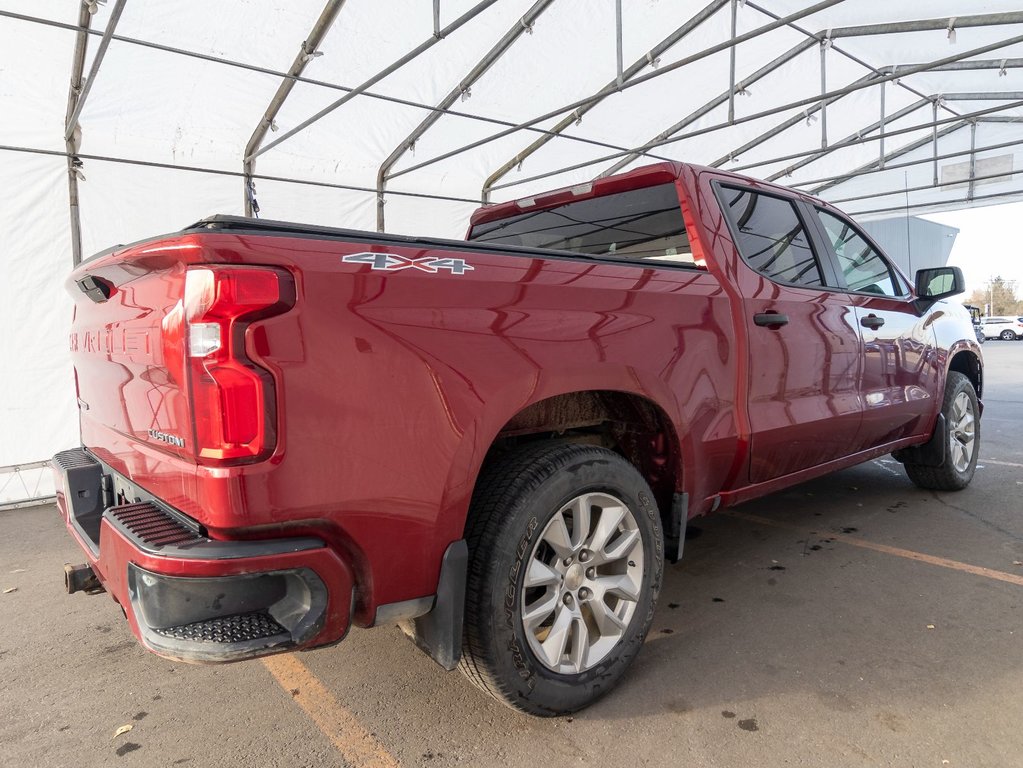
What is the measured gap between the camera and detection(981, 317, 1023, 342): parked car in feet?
120

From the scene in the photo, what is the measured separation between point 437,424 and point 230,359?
1.79 ft

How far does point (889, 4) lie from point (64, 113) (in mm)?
8921

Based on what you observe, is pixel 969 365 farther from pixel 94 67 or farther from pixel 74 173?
pixel 74 173

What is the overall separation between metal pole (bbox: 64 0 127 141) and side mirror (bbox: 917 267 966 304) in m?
5.87

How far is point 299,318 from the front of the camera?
155 centimetres

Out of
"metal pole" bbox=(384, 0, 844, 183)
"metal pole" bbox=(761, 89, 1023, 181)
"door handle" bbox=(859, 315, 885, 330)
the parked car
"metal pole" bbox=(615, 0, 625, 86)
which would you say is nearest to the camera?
"door handle" bbox=(859, 315, 885, 330)

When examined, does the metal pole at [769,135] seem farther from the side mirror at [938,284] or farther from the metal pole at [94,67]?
the metal pole at [94,67]

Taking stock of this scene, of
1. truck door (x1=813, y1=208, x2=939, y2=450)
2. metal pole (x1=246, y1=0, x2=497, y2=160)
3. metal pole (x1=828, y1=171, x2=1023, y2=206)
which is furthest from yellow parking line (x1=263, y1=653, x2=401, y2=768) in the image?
metal pole (x1=828, y1=171, x2=1023, y2=206)

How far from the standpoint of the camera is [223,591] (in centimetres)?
153

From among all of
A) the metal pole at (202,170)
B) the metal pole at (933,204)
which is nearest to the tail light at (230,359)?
the metal pole at (202,170)

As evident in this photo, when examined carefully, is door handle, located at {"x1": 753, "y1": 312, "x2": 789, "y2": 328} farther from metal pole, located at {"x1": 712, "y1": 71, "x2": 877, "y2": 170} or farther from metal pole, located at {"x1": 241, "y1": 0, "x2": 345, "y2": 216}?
metal pole, located at {"x1": 712, "y1": 71, "x2": 877, "y2": 170}

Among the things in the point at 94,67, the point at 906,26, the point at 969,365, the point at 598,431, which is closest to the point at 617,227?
the point at 598,431

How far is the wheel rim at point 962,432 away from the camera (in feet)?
15.4

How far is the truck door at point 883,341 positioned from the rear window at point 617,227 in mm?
1113
